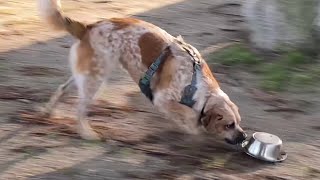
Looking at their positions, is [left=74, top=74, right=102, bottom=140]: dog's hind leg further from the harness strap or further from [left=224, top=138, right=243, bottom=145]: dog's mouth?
[left=224, top=138, right=243, bottom=145]: dog's mouth

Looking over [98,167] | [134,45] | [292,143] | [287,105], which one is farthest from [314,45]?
[98,167]

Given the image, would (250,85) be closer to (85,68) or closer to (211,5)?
(85,68)

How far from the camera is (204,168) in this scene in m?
4.93

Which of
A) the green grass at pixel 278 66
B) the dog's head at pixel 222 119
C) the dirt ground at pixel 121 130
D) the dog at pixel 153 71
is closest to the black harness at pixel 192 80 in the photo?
the dog at pixel 153 71

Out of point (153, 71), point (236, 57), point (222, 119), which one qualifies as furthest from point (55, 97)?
point (236, 57)

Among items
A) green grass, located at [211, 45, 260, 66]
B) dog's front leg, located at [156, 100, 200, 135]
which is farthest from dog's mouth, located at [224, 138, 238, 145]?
green grass, located at [211, 45, 260, 66]

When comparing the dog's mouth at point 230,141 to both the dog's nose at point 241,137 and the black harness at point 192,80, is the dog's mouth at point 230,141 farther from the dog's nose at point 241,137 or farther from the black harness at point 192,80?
the black harness at point 192,80

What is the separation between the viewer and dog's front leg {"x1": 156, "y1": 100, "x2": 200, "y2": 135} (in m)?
5.16

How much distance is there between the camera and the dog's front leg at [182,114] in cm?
516

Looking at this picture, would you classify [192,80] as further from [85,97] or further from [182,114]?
[85,97]

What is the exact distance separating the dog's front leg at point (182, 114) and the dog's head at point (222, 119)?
2.7 inches

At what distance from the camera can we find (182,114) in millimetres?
5191

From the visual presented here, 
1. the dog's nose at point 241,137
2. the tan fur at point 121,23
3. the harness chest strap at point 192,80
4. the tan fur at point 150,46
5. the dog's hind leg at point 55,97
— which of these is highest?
the tan fur at point 121,23

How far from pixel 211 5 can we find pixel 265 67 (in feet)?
8.89
